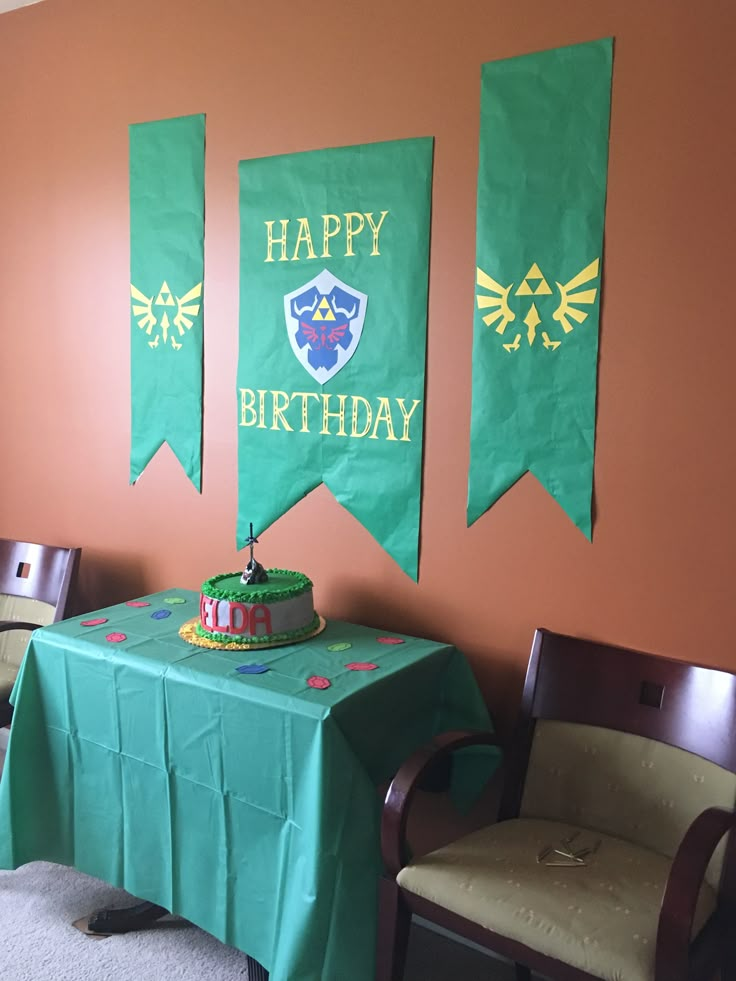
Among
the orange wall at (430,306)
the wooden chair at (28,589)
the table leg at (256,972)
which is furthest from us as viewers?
the wooden chair at (28,589)

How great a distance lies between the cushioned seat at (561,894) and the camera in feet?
4.87

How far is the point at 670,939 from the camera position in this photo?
1.41 metres

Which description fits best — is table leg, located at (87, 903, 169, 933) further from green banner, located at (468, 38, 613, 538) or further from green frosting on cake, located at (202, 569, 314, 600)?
green banner, located at (468, 38, 613, 538)

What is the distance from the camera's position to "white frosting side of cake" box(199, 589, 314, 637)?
2133 mm

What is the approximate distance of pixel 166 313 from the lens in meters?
2.72

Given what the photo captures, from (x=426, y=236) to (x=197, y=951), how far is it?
1.89 metres

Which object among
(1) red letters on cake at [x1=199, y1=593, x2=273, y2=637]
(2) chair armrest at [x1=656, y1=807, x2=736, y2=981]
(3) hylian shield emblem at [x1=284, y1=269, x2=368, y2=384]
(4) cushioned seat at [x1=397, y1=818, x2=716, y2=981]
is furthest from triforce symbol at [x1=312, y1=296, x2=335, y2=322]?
(2) chair armrest at [x1=656, y1=807, x2=736, y2=981]

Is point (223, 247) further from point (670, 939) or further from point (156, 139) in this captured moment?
point (670, 939)

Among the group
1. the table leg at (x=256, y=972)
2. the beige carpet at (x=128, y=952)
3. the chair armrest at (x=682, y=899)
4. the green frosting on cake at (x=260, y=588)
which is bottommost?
the beige carpet at (x=128, y=952)

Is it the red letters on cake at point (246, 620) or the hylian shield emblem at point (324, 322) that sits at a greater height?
the hylian shield emblem at point (324, 322)

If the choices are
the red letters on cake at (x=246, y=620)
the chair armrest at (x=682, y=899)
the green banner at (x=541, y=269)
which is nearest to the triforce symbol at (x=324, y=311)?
the green banner at (x=541, y=269)

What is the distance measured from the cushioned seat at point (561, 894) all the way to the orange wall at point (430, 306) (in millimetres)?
457

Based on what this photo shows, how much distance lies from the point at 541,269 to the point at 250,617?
1093mm

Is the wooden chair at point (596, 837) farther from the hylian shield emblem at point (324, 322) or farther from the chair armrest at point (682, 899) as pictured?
the hylian shield emblem at point (324, 322)
